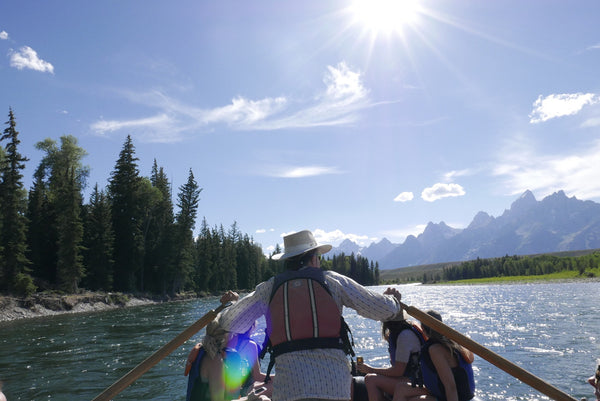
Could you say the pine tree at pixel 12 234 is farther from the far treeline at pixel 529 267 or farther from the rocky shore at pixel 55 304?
the far treeline at pixel 529 267

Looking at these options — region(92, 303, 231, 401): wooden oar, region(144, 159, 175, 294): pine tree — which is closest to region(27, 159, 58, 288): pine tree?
region(144, 159, 175, 294): pine tree

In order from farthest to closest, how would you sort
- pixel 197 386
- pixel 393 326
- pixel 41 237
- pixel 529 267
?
pixel 529 267, pixel 41 237, pixel 393 326, pixel 197 386

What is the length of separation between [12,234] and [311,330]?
39267 mm

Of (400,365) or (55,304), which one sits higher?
(400,365)

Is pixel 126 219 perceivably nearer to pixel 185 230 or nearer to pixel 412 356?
pixel 185 230

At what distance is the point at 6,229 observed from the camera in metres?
33.3

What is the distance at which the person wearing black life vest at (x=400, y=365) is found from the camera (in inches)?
198

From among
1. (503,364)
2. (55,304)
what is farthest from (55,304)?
(503,364)

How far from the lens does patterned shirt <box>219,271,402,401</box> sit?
2.74 metres

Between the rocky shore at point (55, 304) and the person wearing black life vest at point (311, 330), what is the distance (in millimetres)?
34391

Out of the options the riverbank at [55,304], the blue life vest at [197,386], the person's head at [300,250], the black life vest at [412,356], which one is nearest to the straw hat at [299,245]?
the person's head at [300,250]

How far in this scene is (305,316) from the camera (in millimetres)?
2787

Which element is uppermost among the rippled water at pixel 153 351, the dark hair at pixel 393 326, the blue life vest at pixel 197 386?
the dark hair at pixel 393 326

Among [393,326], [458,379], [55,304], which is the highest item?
[393,326]
